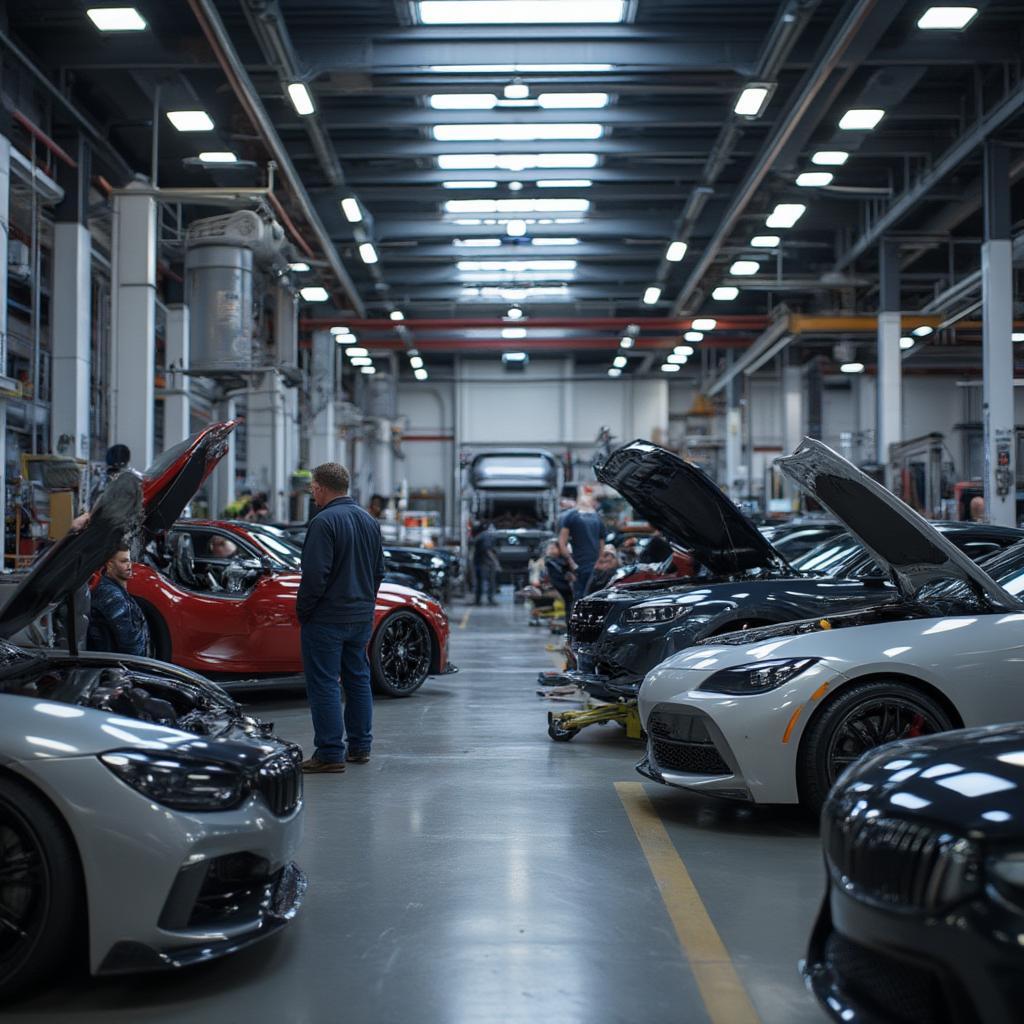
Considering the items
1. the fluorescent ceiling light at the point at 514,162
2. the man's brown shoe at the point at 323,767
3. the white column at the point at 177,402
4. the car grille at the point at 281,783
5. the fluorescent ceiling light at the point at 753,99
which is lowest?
the man's brown shoe at the point at 323,767

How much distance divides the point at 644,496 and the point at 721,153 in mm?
9572

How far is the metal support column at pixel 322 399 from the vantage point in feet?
90.9

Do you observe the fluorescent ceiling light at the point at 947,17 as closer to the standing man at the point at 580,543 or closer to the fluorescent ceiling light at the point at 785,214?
the fluorescent ceiling light at the point at 785,214

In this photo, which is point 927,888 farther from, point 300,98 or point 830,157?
point 830,157

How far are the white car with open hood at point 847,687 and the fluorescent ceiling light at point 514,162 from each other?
13.5m

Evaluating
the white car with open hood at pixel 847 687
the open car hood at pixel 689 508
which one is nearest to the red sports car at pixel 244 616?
the open car hood at pixel 689 508

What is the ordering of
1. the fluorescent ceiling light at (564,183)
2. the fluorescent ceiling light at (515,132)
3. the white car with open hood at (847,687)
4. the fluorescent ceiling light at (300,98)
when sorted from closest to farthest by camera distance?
the white car with open hood at (847,687) → the fluorescent ceiling light at (300,98) → the fluorescent ceiling light at (515,132) → the fluorescent ceiling light at (564,183)

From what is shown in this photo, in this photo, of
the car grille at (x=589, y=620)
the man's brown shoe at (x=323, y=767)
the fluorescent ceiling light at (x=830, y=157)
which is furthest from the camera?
the fluorescent ceiling light at (x=830, y=157)

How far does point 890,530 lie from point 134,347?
12.2 meters

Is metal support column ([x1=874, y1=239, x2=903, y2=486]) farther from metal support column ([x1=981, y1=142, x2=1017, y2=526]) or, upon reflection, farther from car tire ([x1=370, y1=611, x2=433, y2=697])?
car tire ([x1=370, y1=611, x2=433, y2=697])

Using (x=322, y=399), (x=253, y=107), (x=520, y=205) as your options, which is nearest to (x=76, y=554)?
(x=253, y=107)

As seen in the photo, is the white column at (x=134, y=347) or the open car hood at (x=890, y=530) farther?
the white column at (x=134, y=347)

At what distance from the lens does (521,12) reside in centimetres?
1306

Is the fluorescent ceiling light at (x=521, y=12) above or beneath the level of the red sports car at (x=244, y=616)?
above
